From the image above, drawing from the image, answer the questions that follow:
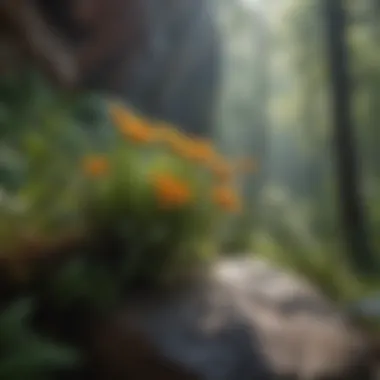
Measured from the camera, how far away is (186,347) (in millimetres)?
1502

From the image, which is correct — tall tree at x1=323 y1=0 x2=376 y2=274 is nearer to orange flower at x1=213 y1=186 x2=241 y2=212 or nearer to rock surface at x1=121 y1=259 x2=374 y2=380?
rock surface at x1=121 y1=259 x2=374 y2=380

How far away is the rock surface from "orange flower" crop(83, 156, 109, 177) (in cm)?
30

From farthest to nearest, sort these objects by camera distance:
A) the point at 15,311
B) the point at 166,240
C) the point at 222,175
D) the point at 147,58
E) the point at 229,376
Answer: the point at 147,58, the point at 222,175, the point at 166,240, the point at 229,376, the point at 15,311

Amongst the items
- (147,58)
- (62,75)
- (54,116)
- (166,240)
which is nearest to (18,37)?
(62,75)

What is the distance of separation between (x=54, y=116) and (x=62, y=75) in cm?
52

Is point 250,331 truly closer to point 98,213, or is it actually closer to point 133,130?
point 98,213

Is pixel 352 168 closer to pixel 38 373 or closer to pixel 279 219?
pixel 279 219

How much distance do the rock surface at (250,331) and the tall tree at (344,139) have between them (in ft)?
1.57

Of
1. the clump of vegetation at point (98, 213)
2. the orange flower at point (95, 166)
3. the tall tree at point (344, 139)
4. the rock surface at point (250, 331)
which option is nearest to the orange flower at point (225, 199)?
→ the clump of vegetation at point (98, 213)

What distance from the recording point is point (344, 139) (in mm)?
2424

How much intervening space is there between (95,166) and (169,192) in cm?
17

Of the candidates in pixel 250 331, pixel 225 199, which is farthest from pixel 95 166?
pixel 250 331

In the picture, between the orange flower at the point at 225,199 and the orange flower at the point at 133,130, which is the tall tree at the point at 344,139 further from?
the orange flower at the point at 133,130

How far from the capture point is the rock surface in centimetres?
150
